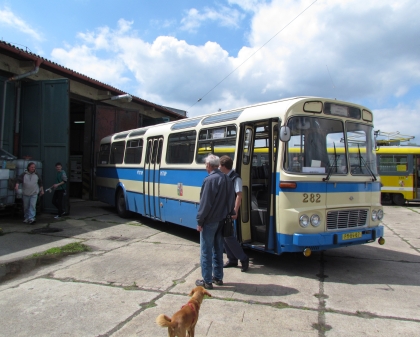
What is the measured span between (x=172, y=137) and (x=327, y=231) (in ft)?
15.0

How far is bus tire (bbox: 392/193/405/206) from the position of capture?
17.2 m

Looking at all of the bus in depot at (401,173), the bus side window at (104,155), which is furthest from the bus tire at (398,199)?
the bus side window at (104,155)

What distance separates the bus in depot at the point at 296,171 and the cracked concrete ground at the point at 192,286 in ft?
2.09

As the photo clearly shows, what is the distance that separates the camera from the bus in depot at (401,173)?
1698 centimetres

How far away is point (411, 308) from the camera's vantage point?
14.6 feet

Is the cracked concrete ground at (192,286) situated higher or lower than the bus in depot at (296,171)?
lower

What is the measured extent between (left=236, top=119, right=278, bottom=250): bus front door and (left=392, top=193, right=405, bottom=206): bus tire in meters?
13.2

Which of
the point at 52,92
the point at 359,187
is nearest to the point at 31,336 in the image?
the point at 359,187

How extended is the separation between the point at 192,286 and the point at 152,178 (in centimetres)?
468

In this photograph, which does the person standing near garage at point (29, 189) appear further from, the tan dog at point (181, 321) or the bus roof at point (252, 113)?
the tan dog at point (181, 321)

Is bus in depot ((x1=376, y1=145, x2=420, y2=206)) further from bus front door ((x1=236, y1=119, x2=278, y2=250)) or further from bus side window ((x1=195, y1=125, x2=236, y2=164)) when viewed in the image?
bus front door ((x1=236, y1=119, x2=278, y2=250))

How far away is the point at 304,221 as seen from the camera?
554 centimetres

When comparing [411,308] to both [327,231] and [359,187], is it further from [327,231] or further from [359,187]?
[359,187]

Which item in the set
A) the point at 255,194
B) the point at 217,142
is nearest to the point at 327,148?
the point at 255,194
